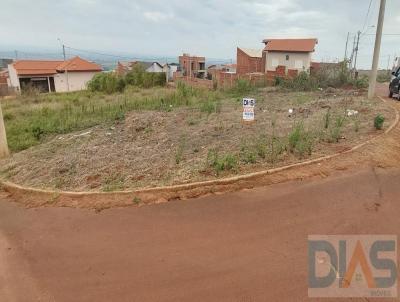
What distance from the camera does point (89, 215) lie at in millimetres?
4398

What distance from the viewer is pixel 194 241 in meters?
3.64

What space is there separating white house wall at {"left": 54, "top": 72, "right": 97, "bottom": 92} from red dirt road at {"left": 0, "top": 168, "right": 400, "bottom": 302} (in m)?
35.3

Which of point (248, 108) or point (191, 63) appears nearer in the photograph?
point (248, 108)

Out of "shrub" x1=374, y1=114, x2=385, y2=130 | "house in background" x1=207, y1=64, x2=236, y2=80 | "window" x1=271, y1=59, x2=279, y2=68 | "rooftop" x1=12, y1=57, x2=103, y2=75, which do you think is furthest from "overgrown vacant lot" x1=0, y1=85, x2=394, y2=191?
"rooftop" x1=12, y1=57, x2=103, y2=75

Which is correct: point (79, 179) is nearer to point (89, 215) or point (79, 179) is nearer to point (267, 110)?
point (89, 215)

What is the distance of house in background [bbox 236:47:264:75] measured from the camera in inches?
1466

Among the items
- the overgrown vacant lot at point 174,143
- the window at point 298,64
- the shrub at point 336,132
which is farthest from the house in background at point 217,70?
the shrub at point 336,132

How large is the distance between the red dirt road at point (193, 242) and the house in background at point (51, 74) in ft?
114

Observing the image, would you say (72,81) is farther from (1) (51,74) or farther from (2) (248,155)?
(2) (248,155)

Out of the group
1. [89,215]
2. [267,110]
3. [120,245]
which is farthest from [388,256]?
[267,110]

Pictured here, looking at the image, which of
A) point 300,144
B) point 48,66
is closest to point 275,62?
point 48,66

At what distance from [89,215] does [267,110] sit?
7024mm

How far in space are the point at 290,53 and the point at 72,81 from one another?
25.7 metres

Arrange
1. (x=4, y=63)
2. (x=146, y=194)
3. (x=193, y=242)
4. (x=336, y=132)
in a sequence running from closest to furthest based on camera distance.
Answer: (x=193, y=242) < (x=146, y=194) < (x=336, y=132) < (x=4, y=63)
